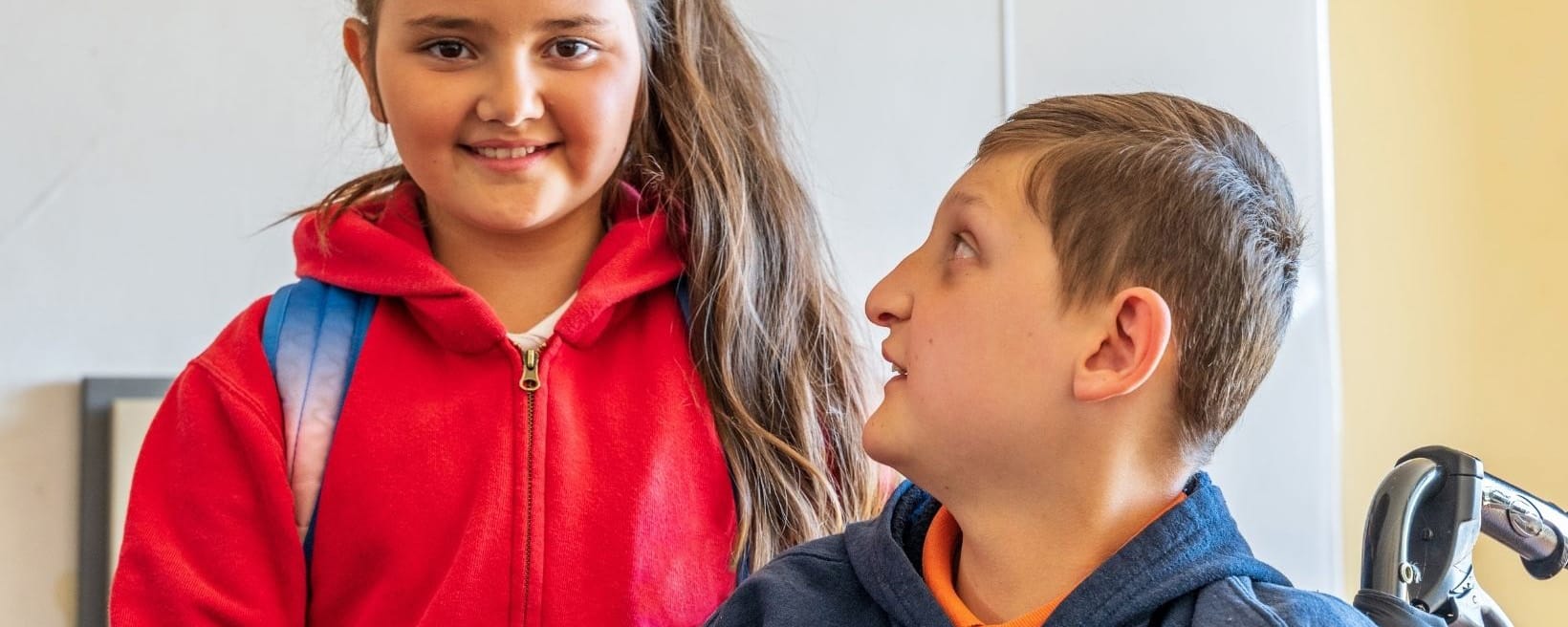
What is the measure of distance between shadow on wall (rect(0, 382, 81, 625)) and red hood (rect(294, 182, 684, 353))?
2.03 ft

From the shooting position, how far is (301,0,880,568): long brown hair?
49.5 inches

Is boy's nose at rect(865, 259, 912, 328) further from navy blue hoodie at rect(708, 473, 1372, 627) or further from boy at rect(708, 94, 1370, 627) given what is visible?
navy blue hoodie at rect(708, 473, 1372, 627)

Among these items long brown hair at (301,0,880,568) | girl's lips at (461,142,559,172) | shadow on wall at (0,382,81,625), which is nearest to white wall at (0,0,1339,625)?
shadow on wall at (0,382,81,625)

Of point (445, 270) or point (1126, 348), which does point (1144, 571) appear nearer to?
point (1126, 348)

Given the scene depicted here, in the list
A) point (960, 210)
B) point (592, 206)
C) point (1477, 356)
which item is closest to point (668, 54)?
point (592, 206)

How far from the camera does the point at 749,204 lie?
4.42 feet

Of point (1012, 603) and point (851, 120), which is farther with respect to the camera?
point (851, 120)

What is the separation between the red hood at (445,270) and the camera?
3.96 ft

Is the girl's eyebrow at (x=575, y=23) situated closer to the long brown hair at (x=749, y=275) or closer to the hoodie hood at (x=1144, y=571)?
the long brown hair at (x=749, y=275)

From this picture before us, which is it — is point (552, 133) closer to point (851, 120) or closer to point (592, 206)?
point (592, 206)

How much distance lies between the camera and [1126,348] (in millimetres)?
958

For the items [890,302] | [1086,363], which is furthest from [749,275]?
[1086,363]

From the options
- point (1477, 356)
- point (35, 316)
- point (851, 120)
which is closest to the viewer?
point (35, 316)

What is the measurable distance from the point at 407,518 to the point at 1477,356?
1.82m
